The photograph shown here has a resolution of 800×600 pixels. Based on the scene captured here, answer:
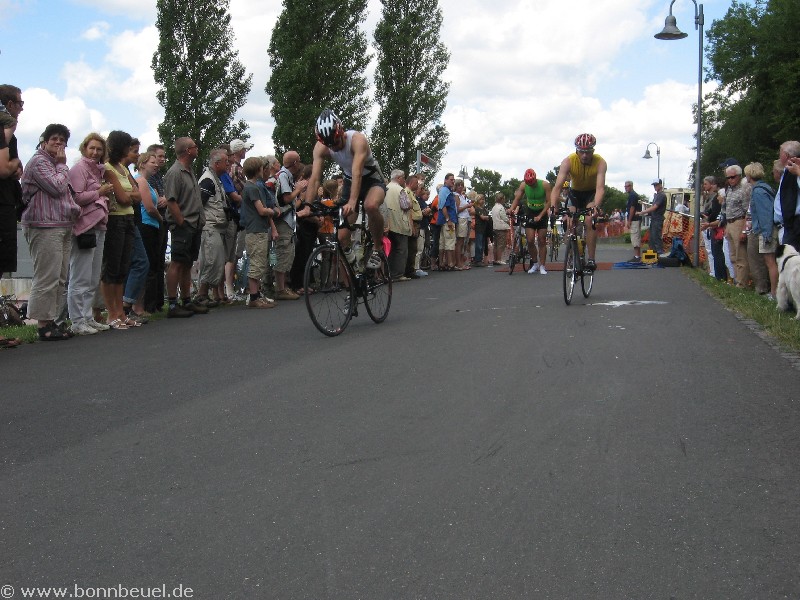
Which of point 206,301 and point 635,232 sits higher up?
point 635,232

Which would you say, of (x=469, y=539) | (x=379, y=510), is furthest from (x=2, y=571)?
(x=469, y=539)

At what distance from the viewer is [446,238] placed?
73.4 ft

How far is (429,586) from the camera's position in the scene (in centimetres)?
320

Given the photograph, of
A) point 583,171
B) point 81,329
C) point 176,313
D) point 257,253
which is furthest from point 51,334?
point 583,171

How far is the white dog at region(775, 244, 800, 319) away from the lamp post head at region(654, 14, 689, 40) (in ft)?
43.4

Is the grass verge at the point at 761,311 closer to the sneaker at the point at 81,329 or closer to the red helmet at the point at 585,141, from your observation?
the red helmet at the point at 585,141

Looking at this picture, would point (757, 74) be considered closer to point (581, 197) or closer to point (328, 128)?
point (581, 197)

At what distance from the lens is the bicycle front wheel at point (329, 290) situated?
9.16 meters

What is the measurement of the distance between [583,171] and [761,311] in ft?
10.4

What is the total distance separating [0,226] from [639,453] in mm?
6472

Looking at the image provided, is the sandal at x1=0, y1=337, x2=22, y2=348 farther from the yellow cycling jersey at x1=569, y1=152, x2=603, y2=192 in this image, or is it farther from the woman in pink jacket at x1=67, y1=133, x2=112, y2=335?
the yellow cycling jersey at x1=569, y1=152, x2=603, y2=192

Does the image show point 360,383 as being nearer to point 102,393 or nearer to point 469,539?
point 102,393

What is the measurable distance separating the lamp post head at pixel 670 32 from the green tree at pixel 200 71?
82.4ft

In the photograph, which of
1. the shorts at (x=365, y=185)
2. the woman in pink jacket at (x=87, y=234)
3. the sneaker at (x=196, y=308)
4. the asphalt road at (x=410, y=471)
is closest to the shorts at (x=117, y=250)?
the woman in pink jacket at (x=87, y=234)
